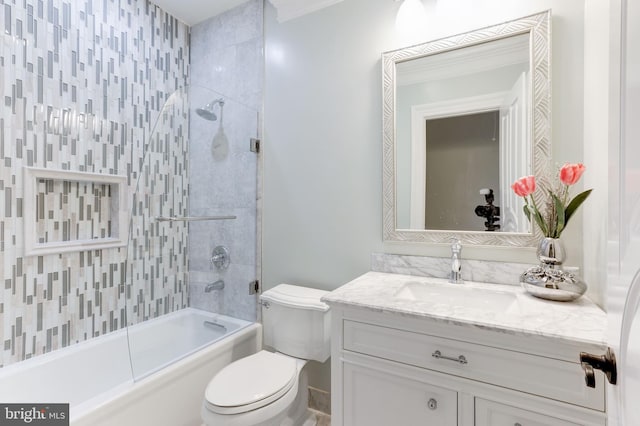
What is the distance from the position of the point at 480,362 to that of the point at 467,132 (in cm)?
101

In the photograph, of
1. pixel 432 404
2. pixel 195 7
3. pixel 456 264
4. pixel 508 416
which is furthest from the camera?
pixel 195 7

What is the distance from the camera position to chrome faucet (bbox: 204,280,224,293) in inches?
79.2

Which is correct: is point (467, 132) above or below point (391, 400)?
above

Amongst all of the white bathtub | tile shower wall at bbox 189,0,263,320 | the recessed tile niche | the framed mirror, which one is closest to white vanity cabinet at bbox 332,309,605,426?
the framed mirror

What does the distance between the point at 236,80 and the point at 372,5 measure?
105cm

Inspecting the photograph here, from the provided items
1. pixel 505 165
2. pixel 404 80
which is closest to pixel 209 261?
pixel 404 80

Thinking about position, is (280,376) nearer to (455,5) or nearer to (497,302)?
(497,302)

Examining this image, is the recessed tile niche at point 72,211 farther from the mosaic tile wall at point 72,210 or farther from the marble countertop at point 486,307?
the marble countertop at point 486,307

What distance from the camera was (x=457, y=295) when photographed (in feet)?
4.42

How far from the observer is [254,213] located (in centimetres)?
208

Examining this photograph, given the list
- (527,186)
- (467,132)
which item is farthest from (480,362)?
(467,132)

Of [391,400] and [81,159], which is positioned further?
[81,159]

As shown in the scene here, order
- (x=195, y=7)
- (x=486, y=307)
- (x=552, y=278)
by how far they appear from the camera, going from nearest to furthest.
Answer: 1. (x=552, y=278)
2. (x=486, y=307)
3. (x=195, y=7)

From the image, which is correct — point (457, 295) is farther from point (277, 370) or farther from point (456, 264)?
point (277, 370)
